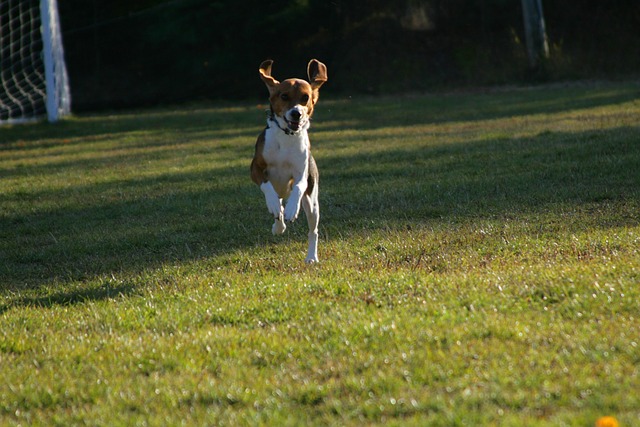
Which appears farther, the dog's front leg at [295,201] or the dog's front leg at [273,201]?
the dog's front leg at [273,201]

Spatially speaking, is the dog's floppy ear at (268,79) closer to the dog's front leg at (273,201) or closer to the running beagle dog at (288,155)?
the running beagle dog at (288,155)

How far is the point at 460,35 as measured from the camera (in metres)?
28.0

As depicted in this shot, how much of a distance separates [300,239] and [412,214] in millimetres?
1246

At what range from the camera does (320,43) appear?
27.7 m

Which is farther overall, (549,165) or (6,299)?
(549,165)

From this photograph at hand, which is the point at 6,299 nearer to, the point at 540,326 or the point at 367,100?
the point at 540,326

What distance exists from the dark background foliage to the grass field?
1459 centimetres

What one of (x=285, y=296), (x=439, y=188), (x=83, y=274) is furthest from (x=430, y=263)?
(x=439, y=188)

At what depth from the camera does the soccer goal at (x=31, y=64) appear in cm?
2097

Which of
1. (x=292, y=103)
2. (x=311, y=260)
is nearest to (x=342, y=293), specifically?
(x=311, y=260)

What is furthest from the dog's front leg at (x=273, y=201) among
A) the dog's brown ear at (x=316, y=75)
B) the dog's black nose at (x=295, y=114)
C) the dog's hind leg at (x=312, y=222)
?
the dog's brown ear at (x=316, y=75)

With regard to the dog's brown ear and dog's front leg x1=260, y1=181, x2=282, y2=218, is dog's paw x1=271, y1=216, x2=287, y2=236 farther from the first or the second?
the dog's brown ear

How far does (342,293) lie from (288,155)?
1.60 m

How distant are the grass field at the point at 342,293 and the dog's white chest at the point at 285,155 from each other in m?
0.64
